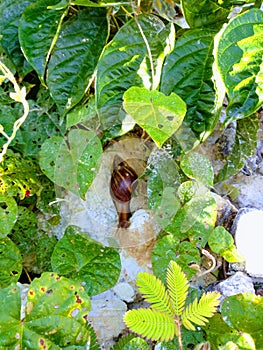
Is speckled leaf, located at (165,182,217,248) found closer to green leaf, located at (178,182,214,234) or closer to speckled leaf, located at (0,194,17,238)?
green leaf, located at (178,182,214,234)

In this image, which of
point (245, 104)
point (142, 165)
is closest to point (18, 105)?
point (142, 165)

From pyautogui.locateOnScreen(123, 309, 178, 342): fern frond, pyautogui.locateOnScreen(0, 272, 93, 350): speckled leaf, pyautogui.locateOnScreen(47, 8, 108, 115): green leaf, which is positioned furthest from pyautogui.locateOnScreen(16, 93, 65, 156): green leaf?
pyautogui.locateOnScreen(123, 309, 178, 342): fern frond

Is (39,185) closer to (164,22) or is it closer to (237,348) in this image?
(164,22)

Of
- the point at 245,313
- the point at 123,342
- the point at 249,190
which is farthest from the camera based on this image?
the point at 249,190

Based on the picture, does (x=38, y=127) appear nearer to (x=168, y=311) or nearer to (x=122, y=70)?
(x=122, y=70)

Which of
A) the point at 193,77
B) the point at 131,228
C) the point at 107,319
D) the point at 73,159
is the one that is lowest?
the point at 107,319

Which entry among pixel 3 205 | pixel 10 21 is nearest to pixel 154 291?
pixel 3 205

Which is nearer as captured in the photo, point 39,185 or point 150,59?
point 150,59
